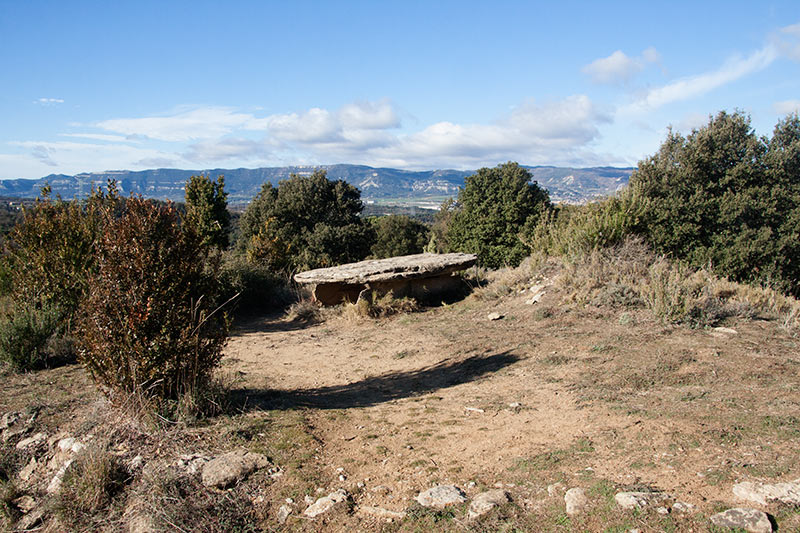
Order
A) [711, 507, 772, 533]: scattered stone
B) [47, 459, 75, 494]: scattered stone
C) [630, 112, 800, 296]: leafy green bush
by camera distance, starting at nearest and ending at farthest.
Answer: [711, 507, 772, 533]: scattered stone, [47, 459, 75, 494]: scattered stone, [630, 112, 800, 296]: leafy green bush

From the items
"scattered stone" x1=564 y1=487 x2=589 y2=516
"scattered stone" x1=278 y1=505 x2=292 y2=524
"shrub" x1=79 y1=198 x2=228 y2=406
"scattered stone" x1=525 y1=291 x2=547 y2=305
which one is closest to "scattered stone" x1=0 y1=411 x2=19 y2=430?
"shrub" x1=79 y1=198 x2=228 y2=406

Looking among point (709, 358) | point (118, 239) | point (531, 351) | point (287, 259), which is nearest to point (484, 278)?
point (531, 351)

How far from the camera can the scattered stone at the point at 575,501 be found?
3.04 metres

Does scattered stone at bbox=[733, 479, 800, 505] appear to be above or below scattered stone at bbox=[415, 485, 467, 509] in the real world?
above

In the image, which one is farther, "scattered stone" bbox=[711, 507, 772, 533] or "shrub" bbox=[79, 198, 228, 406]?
"shrub" bbox=[79, 198, 228, 406]

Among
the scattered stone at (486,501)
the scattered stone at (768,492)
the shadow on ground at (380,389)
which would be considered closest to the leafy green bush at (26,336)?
the shadow on ground at (380,389)

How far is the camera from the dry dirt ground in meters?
3.25

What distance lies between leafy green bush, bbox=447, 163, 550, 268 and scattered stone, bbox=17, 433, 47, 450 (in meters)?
21.0

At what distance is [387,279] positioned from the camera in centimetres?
A: 1119

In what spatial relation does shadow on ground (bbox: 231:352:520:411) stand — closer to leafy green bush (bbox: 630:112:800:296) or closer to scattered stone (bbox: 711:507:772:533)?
scattered stone (bbox: 711:507:772:533)

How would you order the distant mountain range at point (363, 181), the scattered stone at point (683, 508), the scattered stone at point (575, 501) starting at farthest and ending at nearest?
the distant mountain range at point (363, 181) < the scattered stone at point (575, 501) < the scattered stone at point (683, 508)

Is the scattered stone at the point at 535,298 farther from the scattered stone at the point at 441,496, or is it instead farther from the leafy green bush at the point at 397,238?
the leafy green bush at the point at 397,238

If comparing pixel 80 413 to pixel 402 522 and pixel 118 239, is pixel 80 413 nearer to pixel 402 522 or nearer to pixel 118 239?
pixel 118 239

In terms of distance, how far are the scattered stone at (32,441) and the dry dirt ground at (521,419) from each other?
0.24 meters
